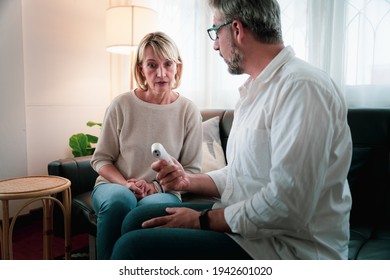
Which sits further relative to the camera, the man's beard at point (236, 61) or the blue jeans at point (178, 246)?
the man's beard at point (236, 61)

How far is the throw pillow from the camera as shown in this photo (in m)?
1.51

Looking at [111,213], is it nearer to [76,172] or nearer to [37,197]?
[37,197]

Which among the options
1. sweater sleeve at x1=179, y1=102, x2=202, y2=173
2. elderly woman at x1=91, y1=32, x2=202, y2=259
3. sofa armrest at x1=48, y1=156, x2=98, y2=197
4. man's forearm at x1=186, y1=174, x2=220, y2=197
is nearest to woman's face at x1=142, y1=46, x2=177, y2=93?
elderly woman at x1=91, y1=32, x2=202, y2=259

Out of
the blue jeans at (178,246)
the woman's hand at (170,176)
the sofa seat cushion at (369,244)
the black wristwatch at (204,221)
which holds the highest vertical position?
the woman's hand at (170,176)

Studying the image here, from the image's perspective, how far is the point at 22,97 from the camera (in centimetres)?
197

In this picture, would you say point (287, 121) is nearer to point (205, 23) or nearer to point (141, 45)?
point (141, 45)

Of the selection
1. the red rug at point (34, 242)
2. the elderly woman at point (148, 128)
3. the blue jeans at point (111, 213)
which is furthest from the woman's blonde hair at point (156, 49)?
the red rug at point (34, 242)

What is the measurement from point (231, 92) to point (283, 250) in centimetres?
139

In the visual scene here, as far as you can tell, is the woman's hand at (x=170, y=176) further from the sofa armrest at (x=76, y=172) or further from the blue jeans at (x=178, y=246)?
the sofa armrest at (x=76, y=172)

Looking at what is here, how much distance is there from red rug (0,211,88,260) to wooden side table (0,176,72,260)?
12.6 inches

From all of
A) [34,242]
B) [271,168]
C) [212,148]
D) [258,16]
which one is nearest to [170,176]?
[271,168]

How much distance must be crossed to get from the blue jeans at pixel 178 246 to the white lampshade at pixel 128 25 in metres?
1.50

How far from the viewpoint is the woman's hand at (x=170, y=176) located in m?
0.92
